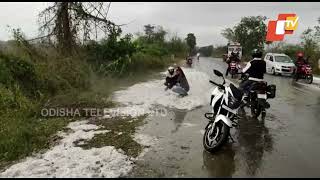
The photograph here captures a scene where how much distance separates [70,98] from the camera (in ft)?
36.7

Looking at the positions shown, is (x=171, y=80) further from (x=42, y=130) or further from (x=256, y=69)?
(x=42, y=130)

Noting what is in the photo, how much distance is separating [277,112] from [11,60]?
848 centimetres

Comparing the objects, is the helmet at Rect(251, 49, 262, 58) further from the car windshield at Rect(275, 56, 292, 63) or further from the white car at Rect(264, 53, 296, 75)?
the car windshield at Rect(275, 56, 292, 63)

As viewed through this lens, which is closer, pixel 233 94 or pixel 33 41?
pixel 233 94

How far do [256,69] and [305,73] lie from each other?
11.3 metres

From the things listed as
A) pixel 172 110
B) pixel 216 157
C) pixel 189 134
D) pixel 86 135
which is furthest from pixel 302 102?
pixel 86 135

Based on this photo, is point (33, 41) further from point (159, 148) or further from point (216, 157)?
point (216, 157)

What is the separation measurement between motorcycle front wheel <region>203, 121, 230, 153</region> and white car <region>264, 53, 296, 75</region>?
19385 mm

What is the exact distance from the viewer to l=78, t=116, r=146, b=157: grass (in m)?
6.43

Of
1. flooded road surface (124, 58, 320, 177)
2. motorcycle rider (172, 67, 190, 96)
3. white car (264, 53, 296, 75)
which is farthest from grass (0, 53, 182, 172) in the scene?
white car (264, 53, 296, 75)

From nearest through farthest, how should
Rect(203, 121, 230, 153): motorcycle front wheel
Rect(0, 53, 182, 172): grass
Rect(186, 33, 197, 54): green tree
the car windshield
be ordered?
Rect(203, 121, 230, 153): motorcycle front wheel < Rect(0, 53, 182, 172): grass < the car windshield < Rect(186, 33, 197, 54): green tree

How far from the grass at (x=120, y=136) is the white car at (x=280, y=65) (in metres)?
18.5

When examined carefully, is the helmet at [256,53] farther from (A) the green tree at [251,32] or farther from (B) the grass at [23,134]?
(A) the green tree at [251,32]

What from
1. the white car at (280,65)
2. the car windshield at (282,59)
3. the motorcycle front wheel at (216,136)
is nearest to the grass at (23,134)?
the motorcycle front wheel at (216,136)
